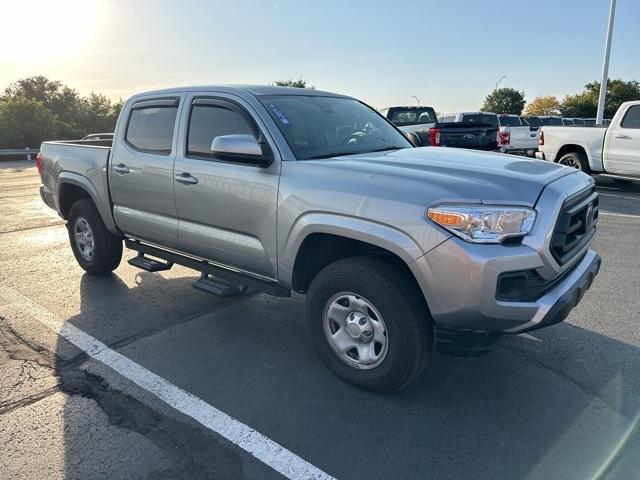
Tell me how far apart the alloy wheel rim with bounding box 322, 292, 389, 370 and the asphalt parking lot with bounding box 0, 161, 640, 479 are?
9.4 inches

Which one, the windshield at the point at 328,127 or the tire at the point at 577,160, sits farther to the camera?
the tire at the point at 577,160

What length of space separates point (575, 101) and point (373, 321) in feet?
206

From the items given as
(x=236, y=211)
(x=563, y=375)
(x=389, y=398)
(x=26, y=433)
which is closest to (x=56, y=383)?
(x=26, y=433)

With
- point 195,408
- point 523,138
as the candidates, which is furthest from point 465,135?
point 195,408

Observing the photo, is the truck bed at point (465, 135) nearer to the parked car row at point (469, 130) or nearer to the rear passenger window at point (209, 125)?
the parked car row at point (469, 130)

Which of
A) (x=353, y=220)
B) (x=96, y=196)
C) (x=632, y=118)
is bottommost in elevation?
(x=96, y=196)

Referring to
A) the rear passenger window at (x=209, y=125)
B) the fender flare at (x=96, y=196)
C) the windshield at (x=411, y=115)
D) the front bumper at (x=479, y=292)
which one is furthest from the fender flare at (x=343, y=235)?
the windshield at (x=411, y=115)

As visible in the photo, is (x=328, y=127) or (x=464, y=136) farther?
(x=464, y=136)

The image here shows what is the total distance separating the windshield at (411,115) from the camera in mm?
16398

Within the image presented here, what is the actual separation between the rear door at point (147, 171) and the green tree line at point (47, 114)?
1377 cm

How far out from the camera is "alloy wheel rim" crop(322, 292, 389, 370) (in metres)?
3.22

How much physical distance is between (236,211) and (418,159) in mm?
1355

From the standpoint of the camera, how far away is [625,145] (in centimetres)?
1081

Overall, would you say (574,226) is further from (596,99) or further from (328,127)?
(596,99)
